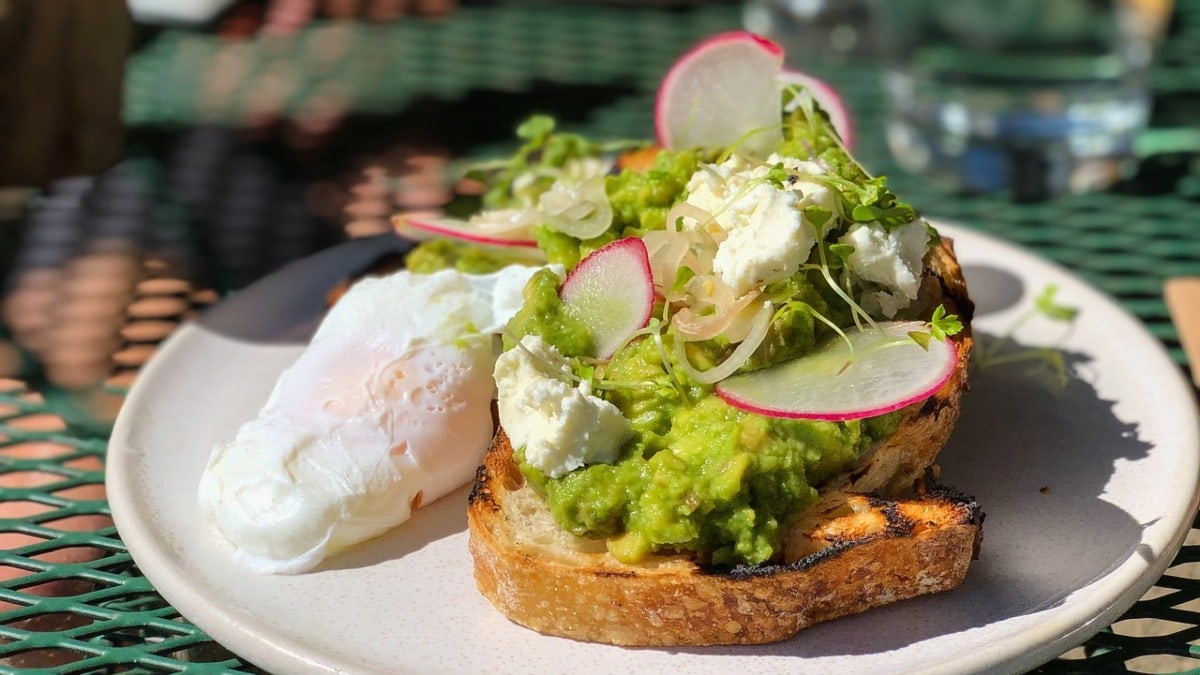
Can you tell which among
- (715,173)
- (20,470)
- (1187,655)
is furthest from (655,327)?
(20,470)

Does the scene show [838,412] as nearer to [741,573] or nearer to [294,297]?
[741,573]

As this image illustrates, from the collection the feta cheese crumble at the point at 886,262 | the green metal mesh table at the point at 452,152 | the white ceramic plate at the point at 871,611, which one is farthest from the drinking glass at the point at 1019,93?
the feta cheese crumble at the point at 886,262

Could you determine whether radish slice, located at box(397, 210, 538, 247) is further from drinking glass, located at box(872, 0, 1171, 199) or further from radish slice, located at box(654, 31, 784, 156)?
drinking glass, located at box(872, 0, 1171, 199)

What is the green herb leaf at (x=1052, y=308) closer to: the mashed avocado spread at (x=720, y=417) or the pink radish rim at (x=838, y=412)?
the mashed avocado spread at (x=720, y=417)

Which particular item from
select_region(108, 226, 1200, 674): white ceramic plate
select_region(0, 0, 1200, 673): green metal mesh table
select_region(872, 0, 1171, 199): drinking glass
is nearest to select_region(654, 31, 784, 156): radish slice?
select_region(108, 226, 1200, 674): white ceramic plate

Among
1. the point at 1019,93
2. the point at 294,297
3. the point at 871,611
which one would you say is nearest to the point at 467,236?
the point at 294,297

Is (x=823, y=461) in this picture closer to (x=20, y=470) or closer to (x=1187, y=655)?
(x=1187, y=655)
